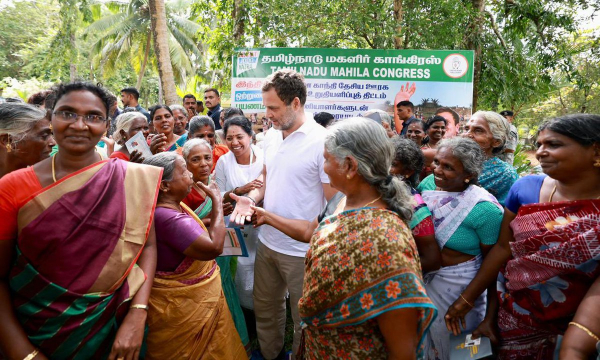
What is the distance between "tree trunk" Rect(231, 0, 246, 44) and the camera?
7586 mm

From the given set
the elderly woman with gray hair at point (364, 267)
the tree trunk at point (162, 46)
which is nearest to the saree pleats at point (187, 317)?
the elderly woman with gray hair at point (364, 267)

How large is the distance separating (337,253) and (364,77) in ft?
19.2

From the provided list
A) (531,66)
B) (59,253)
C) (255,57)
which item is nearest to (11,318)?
(59,253)

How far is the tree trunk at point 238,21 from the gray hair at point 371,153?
6691 millimetres

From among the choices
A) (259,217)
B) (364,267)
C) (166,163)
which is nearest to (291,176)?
(259,217)

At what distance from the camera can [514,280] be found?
1.95 metres

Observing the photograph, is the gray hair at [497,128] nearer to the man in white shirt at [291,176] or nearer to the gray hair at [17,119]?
the man in white shirt at [291,176]

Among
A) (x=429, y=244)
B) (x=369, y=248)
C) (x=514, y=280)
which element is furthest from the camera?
(x=429, y=244)

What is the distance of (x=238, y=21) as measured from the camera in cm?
763

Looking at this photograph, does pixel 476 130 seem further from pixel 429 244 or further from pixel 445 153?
pixel 429 244

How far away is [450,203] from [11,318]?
7.45 ft

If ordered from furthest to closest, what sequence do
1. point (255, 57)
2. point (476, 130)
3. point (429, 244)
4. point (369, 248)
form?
1. point (255, 57)
2. point (476, 130)
3. point (429, 244)
4. point (369, 248)

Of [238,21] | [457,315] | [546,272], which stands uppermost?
[238,21]

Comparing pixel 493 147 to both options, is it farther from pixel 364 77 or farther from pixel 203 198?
pixel 364 77
